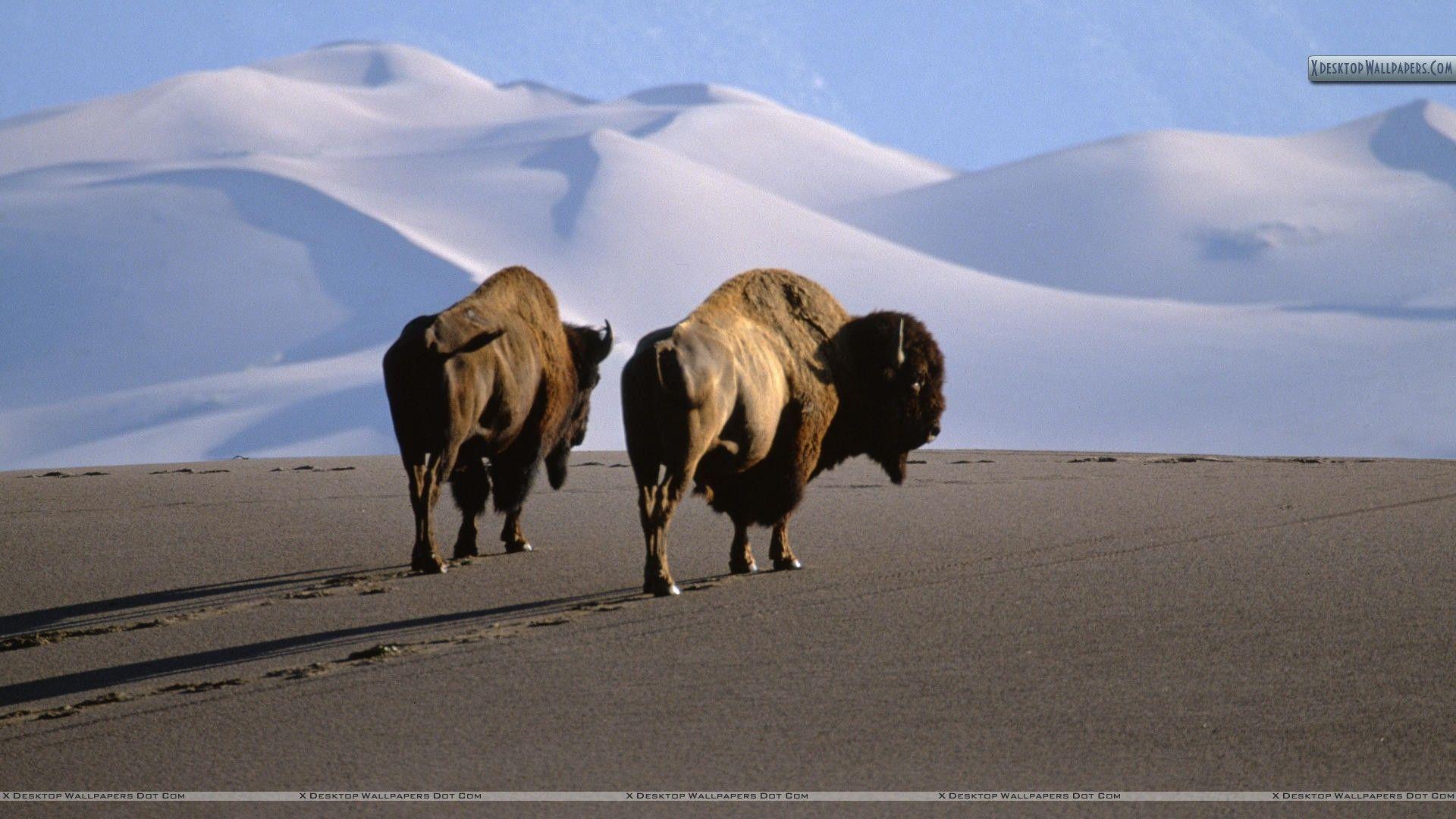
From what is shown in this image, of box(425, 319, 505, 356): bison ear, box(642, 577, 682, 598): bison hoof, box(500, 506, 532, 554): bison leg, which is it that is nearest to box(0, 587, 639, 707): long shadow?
box(642, 577, 682, 598): bison hoof

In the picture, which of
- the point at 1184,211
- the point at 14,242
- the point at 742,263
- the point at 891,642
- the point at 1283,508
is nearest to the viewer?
the point at 891,642

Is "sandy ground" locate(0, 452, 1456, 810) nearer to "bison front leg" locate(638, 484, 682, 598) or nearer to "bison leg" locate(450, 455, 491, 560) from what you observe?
"bison front leg" locate(638, 484, 682, 598)

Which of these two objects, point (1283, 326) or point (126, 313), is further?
point (1283, 326)

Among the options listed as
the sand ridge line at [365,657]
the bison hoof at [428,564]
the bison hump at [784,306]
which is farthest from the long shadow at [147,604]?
the bison hump at [784,306]

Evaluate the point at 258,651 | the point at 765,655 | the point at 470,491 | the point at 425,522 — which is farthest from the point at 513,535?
the point at 765,655

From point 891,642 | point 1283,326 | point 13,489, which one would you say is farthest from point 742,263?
point 891,642

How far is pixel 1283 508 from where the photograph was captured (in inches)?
402

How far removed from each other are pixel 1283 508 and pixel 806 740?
6.36 meters

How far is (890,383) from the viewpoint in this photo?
8719 mm

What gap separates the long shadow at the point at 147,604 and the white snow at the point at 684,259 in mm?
28645

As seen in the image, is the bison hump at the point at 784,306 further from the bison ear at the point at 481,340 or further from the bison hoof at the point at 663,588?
the bison hoof at the point at 663,588

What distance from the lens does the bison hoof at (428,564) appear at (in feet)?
27.5

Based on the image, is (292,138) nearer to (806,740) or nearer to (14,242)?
(14,242)

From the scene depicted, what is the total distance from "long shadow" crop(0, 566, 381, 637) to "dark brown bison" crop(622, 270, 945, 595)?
80.4 inches
